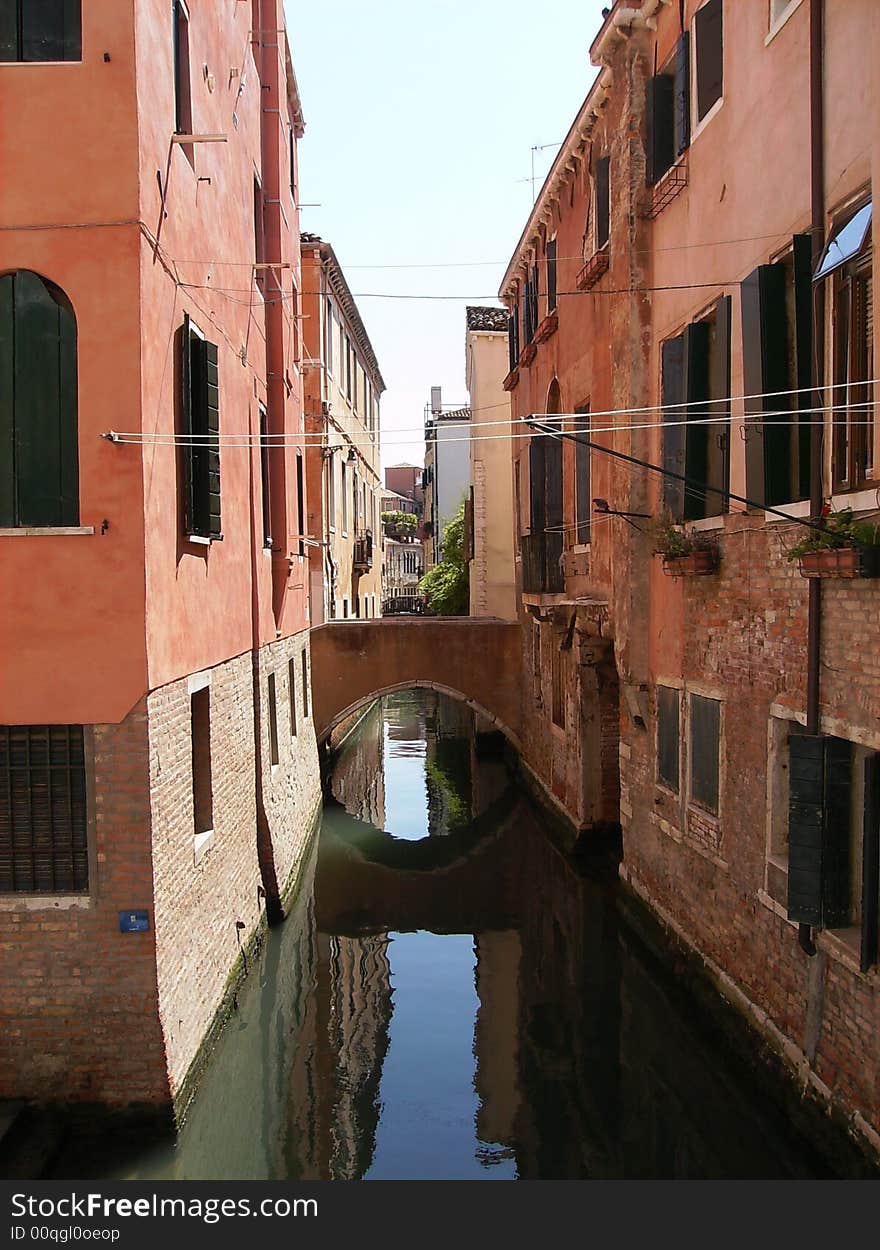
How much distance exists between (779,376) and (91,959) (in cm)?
597

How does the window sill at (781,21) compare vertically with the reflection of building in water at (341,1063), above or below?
above

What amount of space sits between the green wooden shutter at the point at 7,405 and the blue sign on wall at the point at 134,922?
261cm

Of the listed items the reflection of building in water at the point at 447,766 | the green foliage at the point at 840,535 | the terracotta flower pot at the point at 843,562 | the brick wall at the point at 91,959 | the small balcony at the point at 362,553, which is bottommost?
the reflection of building in water at the point at 447,766

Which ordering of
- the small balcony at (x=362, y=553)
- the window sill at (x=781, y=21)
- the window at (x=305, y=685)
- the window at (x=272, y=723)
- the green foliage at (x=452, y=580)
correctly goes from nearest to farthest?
1. the window sill at (x=781, y=21)
2. the window at (x=272, y=723)
3. the window at (x=305, y=685)
4. the small balcony at (x=362, y=553)
5. the green foliage at (x=452, y=580)

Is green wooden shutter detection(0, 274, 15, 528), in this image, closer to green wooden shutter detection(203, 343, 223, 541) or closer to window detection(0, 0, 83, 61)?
window detection(0, 0, 83, 61)

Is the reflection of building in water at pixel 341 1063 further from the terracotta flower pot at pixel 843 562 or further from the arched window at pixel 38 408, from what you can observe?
the terracotta flower pot at pixel 843 562

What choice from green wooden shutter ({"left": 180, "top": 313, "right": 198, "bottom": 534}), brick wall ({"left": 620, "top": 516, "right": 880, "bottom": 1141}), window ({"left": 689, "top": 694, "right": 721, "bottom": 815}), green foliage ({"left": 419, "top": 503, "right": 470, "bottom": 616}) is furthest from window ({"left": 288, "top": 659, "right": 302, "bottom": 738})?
green foliage ({"left": 419, "top": 503, "right": 470, "bottom": 616})

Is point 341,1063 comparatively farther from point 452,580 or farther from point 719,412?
point 452,580

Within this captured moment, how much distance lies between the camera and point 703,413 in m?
8.90

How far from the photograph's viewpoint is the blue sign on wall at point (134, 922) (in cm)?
679

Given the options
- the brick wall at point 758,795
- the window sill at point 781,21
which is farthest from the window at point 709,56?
the brick wall at point 758,795

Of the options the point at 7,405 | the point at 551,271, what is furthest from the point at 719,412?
the point at 551,271

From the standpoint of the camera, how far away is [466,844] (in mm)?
16734
